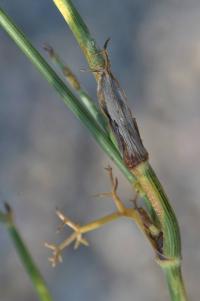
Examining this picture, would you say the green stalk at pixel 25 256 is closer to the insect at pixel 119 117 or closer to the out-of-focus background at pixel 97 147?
the insect at pixel 119 117

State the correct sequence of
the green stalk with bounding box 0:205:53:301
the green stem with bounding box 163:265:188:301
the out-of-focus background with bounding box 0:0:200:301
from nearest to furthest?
1. the green stalk with bounding box 0:205:53:301
2. the green stem with bounding box 163:265:188:301
3. the out-of-focus background with bounding box 0:0:200:301

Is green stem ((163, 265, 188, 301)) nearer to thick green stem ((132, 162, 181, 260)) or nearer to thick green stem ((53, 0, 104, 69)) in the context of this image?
thick green stem ((132, 162, 181, 260))

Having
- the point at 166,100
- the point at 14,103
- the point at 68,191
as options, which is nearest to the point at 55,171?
the point at 68,191

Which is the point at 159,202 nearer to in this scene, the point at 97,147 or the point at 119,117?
the point at 119,117

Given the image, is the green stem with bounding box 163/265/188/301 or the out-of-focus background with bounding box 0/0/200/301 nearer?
the green stem with bounding box 163/265/188/301

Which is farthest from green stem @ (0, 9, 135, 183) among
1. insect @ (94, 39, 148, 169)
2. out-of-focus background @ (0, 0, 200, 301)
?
out-of-focus background @ (0, 0, 200, 301)

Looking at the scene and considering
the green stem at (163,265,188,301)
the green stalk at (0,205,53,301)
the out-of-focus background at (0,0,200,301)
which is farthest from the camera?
the out-of-focus background at (0,0,200,301)

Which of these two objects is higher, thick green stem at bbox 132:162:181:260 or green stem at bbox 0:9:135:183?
green stem at bbox 0:9:135:183

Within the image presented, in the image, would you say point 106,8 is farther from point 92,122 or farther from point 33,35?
point 92,122
